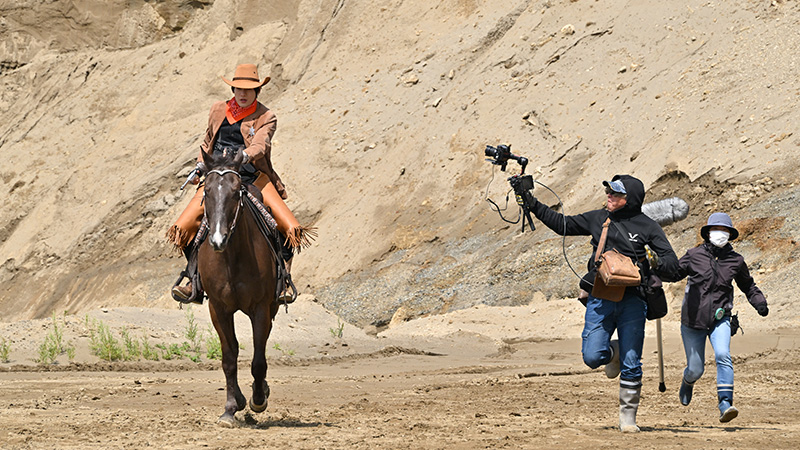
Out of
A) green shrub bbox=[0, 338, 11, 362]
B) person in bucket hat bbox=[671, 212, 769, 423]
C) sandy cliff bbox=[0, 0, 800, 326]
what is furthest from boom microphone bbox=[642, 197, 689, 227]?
green shrub bbox=[0, 338, 11, 362]

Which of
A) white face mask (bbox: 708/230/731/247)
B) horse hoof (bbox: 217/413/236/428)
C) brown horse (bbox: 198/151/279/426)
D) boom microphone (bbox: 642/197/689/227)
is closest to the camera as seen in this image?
brown horse (bbox: 198/151/279/426)

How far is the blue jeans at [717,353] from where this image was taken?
9320 millimetres

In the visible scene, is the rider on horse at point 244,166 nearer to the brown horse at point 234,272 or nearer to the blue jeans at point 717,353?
the brown horse at point 234,272

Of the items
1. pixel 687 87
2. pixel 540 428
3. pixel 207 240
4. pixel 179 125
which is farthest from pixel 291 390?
pixel 179 125

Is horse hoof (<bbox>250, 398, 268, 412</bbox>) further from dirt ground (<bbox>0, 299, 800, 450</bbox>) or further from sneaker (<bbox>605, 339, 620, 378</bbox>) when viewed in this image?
sneaker (<bbox>605, 339, 620, 378</bbox>)

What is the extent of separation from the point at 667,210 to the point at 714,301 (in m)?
3.30

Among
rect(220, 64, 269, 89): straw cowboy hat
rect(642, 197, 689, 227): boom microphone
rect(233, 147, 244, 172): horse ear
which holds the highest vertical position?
rect(220, 64, 269, 89): straw cowboy hat

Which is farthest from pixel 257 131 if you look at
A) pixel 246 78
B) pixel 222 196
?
pixel 222 196

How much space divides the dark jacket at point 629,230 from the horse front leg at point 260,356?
8.48ft

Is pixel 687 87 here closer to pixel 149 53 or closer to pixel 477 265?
pixel 477 265

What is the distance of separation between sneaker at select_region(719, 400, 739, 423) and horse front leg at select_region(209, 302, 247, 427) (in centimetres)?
413

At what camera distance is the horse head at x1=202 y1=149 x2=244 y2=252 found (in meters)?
8.66

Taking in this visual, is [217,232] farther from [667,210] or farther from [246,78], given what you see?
[667,210]

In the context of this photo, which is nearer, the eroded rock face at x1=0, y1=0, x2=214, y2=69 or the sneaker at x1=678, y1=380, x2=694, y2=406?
the sneaker at x1=678, y1=380, x2=694, y2=406
